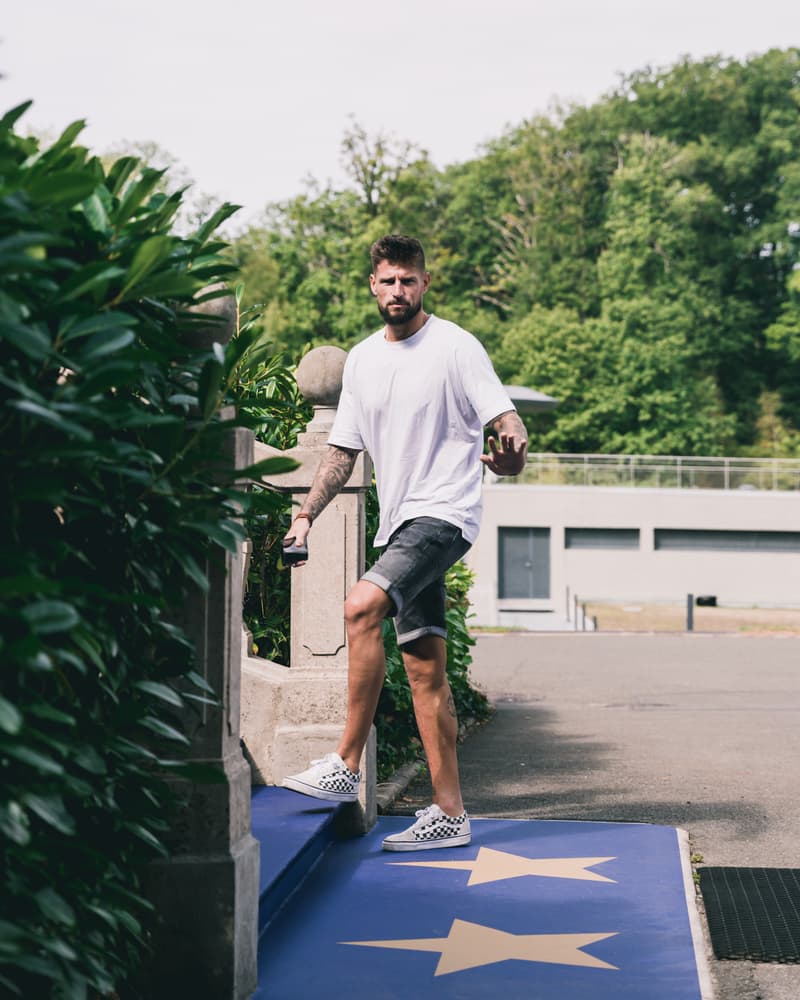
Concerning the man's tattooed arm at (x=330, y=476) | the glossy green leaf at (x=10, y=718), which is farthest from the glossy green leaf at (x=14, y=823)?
the man's tattooed arm at (x=330, y=476)

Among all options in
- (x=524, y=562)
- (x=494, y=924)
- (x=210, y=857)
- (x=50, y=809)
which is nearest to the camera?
(x=50, y=809)

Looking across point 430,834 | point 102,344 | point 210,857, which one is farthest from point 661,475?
point 102,344

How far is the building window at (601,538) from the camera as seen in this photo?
134 feet

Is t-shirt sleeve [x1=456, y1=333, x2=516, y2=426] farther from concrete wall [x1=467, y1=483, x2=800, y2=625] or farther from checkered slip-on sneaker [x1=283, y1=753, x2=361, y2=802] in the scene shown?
concrete wall [x1=467, y1=483, x2=800, y2=625]

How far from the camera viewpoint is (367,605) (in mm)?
A: 4656

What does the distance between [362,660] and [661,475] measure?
3786cm

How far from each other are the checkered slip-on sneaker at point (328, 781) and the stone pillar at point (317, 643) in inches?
20.3

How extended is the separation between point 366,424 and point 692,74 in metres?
60.2

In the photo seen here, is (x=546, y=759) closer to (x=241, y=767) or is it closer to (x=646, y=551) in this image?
(x=241, y=767)

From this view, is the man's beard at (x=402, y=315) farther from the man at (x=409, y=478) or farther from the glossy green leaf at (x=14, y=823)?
the glossy green leaf at (x=14, y=823)

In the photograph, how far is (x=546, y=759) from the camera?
8.22 metres

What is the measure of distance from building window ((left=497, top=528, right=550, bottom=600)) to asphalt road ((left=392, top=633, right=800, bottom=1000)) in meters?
22.9

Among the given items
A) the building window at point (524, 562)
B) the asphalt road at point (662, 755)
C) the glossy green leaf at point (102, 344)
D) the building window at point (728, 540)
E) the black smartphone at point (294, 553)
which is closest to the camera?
the glossy green leaf at point (102, 344)

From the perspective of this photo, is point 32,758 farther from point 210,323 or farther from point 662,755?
point 662,755
